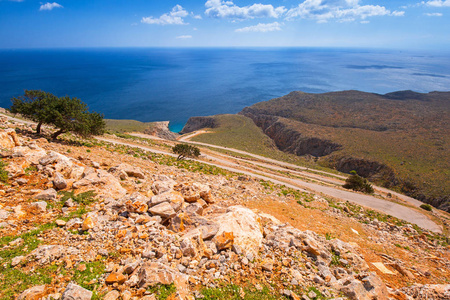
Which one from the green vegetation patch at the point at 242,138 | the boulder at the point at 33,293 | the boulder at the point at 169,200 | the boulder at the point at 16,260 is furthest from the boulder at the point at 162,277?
the green vegetation patch at the point at 242,138

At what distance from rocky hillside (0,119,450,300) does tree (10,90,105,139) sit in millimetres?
7723

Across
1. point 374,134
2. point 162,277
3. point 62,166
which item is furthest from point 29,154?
point 374,134

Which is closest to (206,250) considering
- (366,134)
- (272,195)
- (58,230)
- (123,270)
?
(123,270)

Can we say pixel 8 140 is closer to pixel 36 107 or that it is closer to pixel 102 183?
pixel 102 183

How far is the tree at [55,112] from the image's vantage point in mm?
20812

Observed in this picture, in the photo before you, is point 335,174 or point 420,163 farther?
point 335,174

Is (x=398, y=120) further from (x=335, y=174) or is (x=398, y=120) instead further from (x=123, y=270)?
(x=123, y=270)

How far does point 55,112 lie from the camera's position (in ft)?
67.6

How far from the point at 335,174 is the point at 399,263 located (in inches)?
1622

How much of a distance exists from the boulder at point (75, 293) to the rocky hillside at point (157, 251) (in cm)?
3

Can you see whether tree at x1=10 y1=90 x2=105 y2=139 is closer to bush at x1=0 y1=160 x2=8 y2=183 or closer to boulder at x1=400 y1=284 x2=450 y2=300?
bush at x1=0 y1=160 x2=8 y2=183

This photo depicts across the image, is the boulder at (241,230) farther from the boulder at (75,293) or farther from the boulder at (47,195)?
the boulder at (47,195)

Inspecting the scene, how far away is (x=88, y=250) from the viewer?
7824mm

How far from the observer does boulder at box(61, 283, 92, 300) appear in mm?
5953
